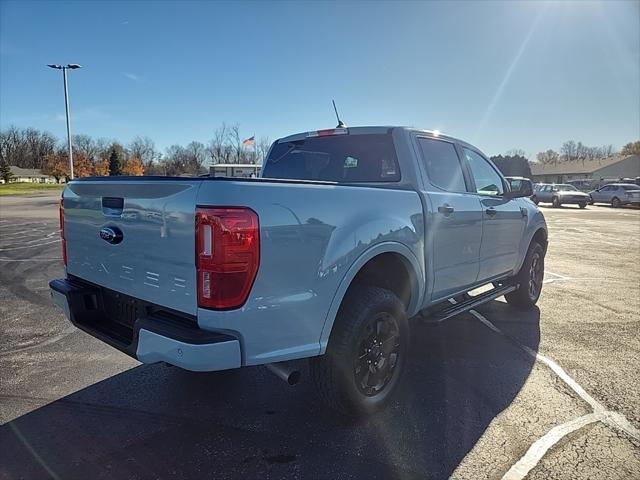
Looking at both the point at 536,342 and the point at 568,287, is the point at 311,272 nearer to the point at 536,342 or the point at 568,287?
the point at 536,342

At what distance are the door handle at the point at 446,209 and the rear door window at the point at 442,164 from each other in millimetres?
216

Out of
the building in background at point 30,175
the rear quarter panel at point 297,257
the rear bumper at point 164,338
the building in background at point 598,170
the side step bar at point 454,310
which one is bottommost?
the building in background at point 30,175

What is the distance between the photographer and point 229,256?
2.17m

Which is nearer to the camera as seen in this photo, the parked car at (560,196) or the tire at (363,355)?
the tire at (363,355)

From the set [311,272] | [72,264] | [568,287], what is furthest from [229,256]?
[568,287]

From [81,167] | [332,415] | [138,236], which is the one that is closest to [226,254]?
[138,236]

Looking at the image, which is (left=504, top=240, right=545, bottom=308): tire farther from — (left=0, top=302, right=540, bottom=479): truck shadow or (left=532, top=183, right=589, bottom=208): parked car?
(left=532, top=183, right=589, bottom=208): parked car

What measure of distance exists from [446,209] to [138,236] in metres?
2.40

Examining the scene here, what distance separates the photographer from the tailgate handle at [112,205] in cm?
266

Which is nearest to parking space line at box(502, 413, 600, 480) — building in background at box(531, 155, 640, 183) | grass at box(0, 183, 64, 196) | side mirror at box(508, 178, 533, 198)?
side mirror at box(508, 178, 533, 198)

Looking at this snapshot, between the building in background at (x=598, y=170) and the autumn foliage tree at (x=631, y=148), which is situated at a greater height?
the autumn foliage tree at (x=631, y=148)

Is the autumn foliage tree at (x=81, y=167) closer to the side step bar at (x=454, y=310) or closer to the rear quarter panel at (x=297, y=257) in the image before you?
the side step bar at (x=454, y=310)

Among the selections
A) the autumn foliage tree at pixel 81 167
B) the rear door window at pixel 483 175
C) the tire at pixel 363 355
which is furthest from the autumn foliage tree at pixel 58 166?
the tire at pixel 363 355

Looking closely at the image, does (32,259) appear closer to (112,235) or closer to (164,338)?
(112,235)
